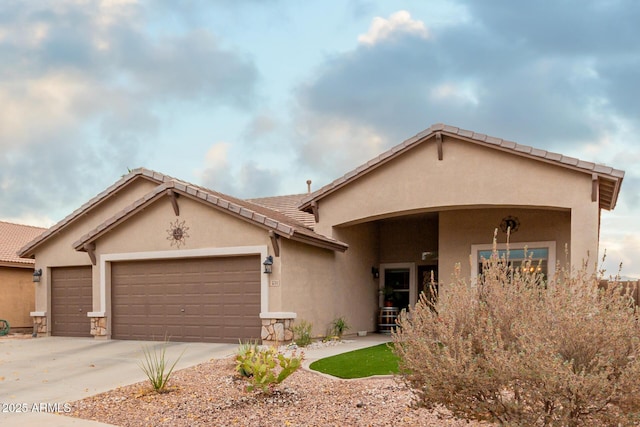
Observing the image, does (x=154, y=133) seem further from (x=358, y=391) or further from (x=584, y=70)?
(x=584, y=70)

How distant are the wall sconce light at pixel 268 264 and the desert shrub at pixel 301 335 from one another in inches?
59.0

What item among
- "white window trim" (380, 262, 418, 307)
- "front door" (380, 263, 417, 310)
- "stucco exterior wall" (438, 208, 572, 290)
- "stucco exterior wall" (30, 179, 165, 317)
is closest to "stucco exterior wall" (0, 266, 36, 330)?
"stucco exterior wall" (30, 179, 165, 317)

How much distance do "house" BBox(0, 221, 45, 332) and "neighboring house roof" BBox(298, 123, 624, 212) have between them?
41.2ft

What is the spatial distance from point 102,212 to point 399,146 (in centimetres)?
1008

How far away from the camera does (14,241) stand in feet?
80.9

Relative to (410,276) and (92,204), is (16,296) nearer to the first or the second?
(92,204)

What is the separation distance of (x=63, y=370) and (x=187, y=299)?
14.0ft

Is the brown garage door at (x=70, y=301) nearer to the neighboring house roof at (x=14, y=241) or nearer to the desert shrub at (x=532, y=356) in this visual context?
the neighboring house roof at (x=14, y=241)

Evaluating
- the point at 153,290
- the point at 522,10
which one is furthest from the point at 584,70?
the point at 153,290

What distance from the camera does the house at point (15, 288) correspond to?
22.3 metres

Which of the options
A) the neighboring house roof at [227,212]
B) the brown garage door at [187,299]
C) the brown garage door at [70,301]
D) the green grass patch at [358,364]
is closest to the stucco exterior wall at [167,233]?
the neighboring house roof at [227,212]

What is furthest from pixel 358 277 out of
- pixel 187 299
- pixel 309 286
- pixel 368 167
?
pixel 187 299

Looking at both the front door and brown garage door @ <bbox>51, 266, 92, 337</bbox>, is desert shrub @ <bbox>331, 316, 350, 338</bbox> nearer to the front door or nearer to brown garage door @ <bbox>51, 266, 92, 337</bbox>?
the front door

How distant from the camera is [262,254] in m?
14.6
